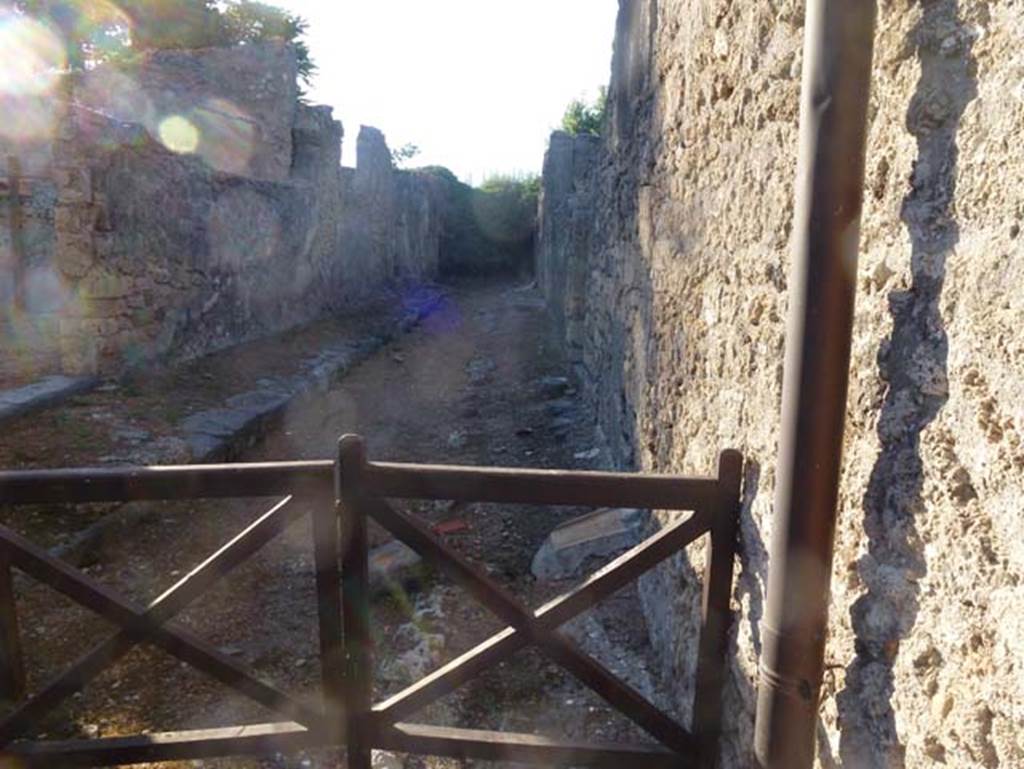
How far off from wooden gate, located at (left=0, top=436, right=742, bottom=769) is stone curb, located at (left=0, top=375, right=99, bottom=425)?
341cm

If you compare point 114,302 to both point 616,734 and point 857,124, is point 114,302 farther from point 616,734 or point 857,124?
point 857,124

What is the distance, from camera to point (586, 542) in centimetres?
356

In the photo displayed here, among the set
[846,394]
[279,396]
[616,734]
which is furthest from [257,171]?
[846,394]

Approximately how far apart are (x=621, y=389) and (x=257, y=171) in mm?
8121

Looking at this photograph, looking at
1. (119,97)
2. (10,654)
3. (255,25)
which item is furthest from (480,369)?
(255,25)

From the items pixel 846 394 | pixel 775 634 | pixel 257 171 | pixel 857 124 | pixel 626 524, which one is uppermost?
pixel 257 171

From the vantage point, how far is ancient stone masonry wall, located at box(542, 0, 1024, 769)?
98 centimetres

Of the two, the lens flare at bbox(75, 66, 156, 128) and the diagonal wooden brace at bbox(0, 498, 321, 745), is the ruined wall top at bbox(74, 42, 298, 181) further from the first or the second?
the diagonal wooden brace at bbox(0, 498, 321, 745)

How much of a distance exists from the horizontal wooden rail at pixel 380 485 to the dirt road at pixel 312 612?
1107 mm

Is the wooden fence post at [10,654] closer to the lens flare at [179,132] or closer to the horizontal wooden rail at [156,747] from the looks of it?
the horizontal wooden rail at [156,747]

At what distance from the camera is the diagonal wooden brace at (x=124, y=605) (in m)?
1.91

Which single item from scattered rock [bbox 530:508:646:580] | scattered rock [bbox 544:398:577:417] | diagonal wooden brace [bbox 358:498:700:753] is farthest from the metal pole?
scattered rock [bbox 544:398:577:417]

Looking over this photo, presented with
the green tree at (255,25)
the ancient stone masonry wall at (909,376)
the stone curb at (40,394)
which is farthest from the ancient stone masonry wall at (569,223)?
the green tree at (255,25)

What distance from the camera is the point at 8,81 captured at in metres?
11.2
